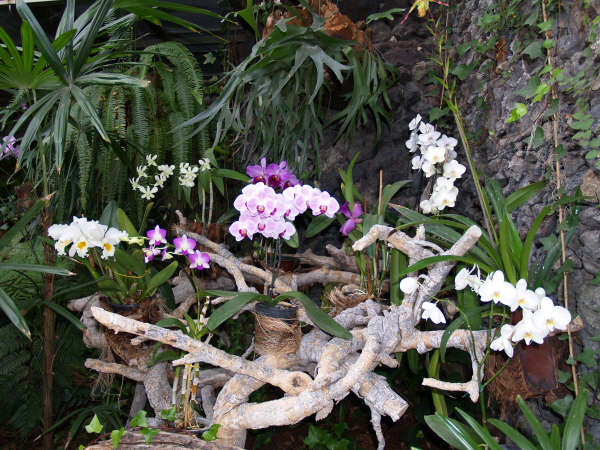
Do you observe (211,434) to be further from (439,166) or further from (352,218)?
(439,166)

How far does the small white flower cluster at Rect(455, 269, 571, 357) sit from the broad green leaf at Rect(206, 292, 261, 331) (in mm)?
574

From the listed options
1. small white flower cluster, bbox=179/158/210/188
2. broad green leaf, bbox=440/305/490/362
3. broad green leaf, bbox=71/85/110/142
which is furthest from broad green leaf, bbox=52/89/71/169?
broad green leaf, bbox=440/305/490/362

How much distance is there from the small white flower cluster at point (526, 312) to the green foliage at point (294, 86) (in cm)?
85

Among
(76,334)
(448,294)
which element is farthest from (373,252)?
(76,334)

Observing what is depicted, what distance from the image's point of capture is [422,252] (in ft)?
3.92

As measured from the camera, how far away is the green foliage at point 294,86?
1.52m

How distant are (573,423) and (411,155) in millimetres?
1378

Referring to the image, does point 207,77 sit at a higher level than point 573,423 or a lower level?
higher

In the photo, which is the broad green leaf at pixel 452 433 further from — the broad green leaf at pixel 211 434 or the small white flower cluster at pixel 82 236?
the small white flower cluster at pixel 82 236

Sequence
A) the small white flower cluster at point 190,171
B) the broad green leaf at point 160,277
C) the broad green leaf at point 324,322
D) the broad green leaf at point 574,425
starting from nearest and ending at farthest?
1. the broad green leaf at point 574,425
2. the broad green leaf at point 324,322
3. the broad green leaf at point 160,277
4. the small white flower cluster at point 190,171

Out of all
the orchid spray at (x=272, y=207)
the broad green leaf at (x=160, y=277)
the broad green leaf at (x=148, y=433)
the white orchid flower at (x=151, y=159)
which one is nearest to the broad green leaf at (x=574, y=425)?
the orchid spray at (x=272, y=207)

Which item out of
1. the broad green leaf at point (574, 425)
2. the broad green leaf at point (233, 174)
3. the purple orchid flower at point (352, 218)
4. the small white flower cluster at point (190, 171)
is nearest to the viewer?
the broad green leaf at point (574, 425)

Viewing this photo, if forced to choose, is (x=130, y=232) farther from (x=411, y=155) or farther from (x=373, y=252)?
(x=411, y=155)

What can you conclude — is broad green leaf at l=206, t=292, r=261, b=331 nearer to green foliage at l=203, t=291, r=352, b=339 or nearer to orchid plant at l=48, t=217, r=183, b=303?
green foliage at l=203, t=291, r=352, b=339
